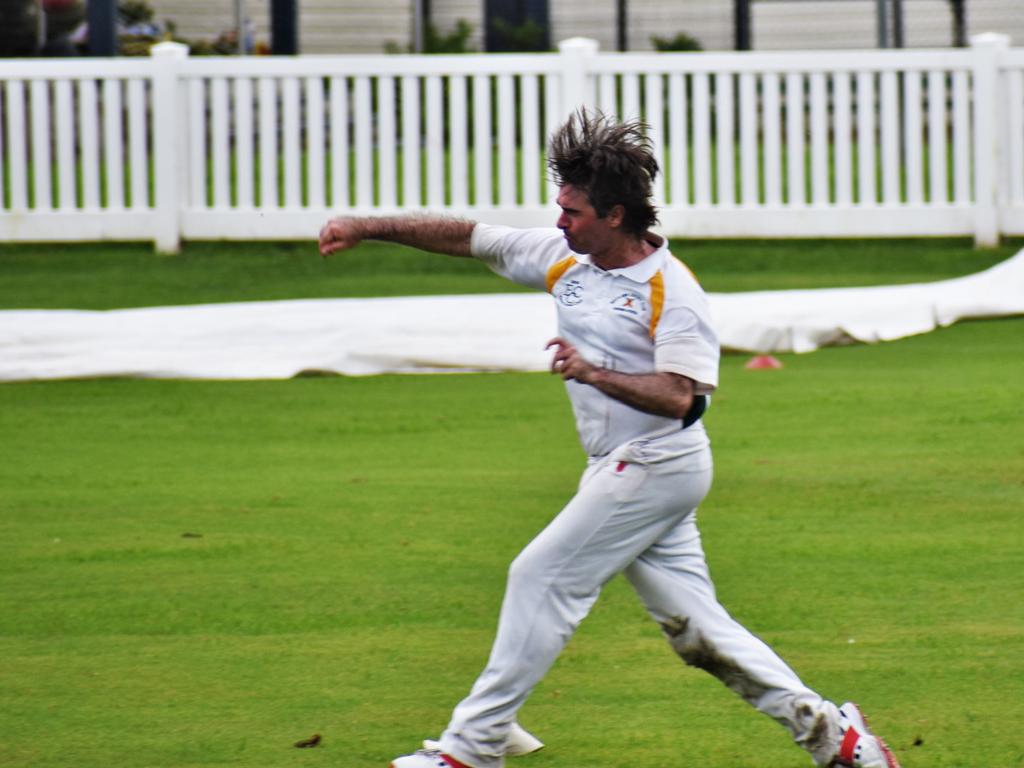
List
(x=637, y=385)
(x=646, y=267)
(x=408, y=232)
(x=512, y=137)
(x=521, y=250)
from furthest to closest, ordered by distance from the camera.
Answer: (x=512, y=137) < (x=408, y=232) < (x=521, y=250) < (x=646, y=267) < (x=637, y=385)

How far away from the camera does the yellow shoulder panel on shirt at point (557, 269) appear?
4070 millimetres

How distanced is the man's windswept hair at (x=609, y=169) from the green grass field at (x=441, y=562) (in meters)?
1.29

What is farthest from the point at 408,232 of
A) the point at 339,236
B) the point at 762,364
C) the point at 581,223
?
the point at 762,364

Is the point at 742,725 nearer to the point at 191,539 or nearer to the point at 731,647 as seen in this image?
the point at 731,647

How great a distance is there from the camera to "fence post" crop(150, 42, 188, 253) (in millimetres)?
13273

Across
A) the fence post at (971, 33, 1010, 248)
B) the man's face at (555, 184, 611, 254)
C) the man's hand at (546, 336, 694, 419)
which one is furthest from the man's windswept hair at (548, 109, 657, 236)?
the fence post at (971, 33, 1010, 248)

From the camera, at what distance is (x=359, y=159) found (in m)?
13.2

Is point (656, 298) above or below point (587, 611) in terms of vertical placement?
above

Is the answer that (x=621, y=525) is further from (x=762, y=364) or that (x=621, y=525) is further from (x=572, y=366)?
(x=762, y=364)

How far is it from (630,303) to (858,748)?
3.50ft

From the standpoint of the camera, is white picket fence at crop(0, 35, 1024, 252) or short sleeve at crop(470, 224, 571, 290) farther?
white picket fence at crop(0, 35, 1024, 252)

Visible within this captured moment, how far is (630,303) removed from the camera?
3.91 meters

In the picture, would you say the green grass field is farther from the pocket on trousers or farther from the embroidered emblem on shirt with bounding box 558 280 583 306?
the embroidered emblem on shirt with bounding box 558 280 583 306

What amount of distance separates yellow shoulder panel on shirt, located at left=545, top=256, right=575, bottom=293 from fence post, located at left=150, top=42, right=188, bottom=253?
9.51 meters
